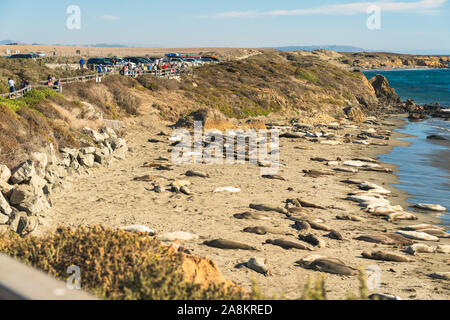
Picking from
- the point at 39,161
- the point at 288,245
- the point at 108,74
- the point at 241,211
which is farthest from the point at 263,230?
the point at 108,74

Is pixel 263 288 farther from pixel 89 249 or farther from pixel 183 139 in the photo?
pixel 183 139

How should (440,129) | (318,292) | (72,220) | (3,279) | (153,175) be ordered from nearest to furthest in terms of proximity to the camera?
(3,279) → (318,292) → (72,220) → (153,175) → (440,129)

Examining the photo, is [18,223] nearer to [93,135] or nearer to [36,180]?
[36,180]

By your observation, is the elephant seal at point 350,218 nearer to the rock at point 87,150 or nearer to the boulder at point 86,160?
the boulder at point 86,160

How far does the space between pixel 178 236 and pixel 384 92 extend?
57.6m

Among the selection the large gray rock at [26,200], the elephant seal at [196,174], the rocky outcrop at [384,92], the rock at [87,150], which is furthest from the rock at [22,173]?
the rocky outcrop at [384,92]

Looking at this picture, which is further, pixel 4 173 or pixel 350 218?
pixel 350 218

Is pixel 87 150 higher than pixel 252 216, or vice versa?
pixel 87 150

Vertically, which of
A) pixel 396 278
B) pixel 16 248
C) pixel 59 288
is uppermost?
pixel 59 288

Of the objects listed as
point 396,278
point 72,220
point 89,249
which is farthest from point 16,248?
point 396,278

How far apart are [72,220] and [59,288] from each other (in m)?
11.0

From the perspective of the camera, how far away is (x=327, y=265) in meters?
10.5

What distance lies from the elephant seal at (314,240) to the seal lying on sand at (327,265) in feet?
4.80

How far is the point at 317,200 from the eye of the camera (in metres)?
16.9
